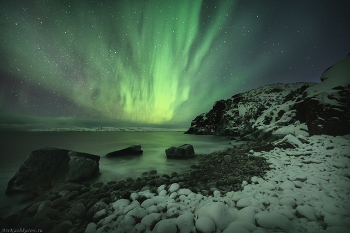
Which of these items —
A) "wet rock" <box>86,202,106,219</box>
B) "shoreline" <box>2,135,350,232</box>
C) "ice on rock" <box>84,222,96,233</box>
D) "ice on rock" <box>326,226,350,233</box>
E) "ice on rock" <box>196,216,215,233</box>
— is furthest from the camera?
"wet rock" <box>86,202,106,219</box>

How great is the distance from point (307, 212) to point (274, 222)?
0.91 m

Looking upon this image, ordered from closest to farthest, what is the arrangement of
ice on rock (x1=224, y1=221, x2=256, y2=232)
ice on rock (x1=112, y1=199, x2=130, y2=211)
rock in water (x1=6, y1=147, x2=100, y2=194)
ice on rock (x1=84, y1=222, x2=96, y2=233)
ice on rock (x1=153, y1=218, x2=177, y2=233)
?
ice on rock (x1=224, y1=221, x2=256, y2=232) → ice on rock (x1=153, y1=218, x2=177, y2=233) → ice on rock (x1=84, y1=222, x2=96, y2=233) → ice on rock (x1=112, y1=199, x2=130, y2=211) → rock in water (x1=6, y1=147, x2=100, y2=194)

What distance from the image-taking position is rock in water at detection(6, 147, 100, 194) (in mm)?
6117

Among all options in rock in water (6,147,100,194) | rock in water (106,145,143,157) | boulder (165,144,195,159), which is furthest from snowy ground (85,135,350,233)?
rock in water (106,145,143,157)

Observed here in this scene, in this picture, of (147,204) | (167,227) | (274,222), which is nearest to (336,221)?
(274,222)

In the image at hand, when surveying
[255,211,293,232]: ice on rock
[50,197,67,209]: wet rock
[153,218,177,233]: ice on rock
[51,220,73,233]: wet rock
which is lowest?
[50,197,67,209]: wet rock

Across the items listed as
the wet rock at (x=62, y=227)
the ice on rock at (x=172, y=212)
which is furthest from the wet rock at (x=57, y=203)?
the ice on rock at (x=172, y=212)

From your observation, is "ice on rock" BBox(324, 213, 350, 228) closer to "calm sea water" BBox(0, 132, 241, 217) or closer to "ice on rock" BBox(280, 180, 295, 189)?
"ice on rock" BBox(280, 180, 295, 189)

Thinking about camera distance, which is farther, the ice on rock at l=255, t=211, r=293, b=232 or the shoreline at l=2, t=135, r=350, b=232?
the shoreline at l=2, t=135, r=350, b=232

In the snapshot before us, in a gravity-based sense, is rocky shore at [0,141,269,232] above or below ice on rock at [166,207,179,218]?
below

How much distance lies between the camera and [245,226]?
99.2 inches

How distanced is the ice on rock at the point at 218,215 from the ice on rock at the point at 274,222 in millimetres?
563

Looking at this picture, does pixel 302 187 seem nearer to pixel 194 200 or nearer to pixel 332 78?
pixel 194 200

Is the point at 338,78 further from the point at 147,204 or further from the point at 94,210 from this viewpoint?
the point at 94,210
